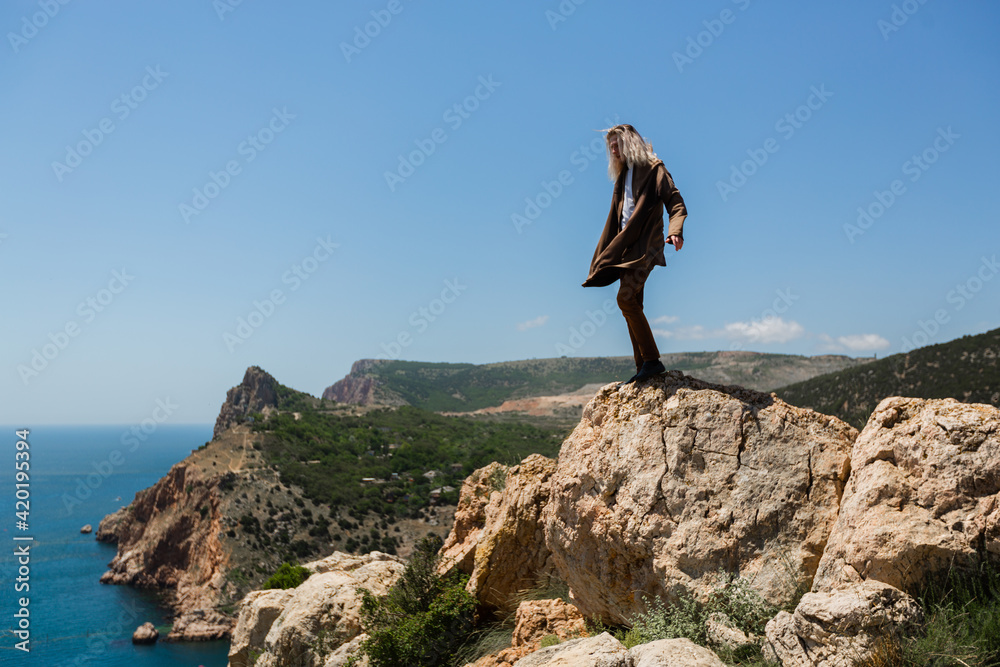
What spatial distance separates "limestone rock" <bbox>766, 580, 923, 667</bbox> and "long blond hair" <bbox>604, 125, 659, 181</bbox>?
4.05 metres

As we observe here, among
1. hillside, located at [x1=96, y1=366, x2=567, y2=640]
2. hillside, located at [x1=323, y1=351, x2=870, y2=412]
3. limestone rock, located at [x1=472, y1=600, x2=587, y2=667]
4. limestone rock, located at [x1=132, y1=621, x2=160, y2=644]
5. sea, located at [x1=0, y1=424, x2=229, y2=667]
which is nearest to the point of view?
limestone rock, located at [x1=472, y1=600, x2=587, y2=667]

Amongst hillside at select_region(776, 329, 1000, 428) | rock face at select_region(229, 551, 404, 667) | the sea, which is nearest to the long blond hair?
rock face at select_region(229, 551, 404, 667)

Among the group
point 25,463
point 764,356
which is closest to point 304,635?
point 25,463

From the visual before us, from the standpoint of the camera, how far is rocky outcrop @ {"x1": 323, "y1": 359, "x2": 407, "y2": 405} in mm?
116500

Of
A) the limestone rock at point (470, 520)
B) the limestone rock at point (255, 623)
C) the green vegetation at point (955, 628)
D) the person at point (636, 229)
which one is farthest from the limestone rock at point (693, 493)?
the limestone rock at point (255, 623)

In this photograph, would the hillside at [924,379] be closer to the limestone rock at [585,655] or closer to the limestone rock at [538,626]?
the limestone rock at [538,626]

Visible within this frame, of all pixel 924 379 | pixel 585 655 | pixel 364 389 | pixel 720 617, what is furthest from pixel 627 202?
pixel 364 389

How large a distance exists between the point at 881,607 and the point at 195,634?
190 ft

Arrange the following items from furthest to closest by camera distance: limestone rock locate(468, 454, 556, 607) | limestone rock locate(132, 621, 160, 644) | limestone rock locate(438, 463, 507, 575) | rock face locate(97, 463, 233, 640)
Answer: rock face locate(97, 463, 233, 640) → limestone rock locate(132, 621, 160, 644) → limestone rock locate(438, 463, 507, 575) → limestone rock locate(468, 454, 556, 607)

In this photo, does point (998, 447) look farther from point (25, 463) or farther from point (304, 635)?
point (25, 463)

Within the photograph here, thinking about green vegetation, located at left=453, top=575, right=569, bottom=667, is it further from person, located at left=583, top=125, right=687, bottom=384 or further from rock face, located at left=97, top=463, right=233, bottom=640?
rock face, located at left=97, top=463, right=233, bottom=640

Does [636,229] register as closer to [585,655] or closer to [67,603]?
[585,655]

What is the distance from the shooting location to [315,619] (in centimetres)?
900

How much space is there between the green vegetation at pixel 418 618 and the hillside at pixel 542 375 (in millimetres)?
89862
